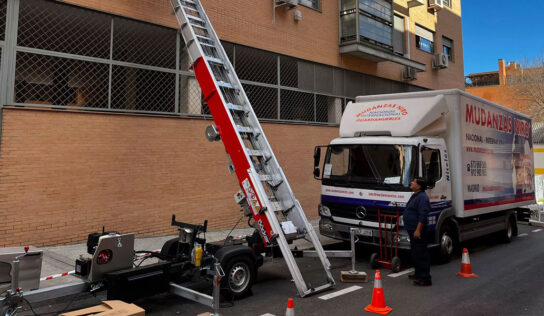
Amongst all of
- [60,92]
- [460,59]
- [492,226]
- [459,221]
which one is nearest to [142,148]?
[60,92]

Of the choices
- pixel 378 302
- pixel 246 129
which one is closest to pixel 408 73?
pixel 246 129

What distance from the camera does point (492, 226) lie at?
9.64 metres

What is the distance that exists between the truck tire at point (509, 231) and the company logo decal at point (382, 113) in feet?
17.7

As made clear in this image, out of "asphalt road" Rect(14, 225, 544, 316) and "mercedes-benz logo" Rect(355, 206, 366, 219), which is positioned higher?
"mercedes-benz logo" Rect(355, 206, 366, 219)

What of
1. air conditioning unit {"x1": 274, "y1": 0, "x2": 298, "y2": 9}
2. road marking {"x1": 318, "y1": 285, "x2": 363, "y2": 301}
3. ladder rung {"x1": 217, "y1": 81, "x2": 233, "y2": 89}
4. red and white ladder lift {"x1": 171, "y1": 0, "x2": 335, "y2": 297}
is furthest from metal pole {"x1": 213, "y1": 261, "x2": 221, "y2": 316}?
air conditioning unit {"x1": 274, "y1": 0, "x2": 298, "y2": 9}

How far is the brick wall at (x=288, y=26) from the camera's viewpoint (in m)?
9.91

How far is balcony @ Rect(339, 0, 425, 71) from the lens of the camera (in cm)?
1454

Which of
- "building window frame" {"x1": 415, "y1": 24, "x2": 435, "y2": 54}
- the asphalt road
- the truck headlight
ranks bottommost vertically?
the asphalt road

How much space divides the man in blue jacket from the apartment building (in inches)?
230

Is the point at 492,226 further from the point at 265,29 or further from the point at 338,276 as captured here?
the point at 265,29

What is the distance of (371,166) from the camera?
299 inches

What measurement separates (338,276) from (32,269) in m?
4.74

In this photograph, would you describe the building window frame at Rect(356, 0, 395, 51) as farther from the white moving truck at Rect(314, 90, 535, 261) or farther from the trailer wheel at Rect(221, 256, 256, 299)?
the trailer wheel at Rect(221, 256, 256, 299)

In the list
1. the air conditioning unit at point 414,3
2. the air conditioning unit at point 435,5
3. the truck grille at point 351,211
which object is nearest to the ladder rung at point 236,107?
the truck grille at point 351,211
